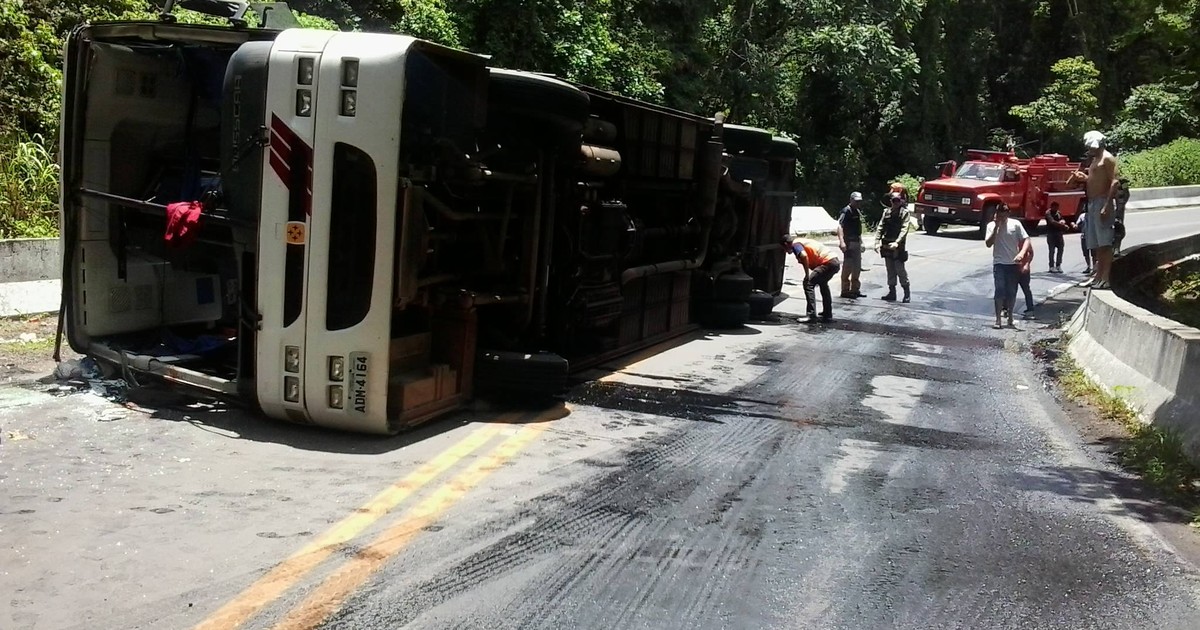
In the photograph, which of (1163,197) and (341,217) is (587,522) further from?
(1163,197)

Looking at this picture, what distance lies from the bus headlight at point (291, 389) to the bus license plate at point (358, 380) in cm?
32

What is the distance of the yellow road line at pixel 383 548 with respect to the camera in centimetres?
449

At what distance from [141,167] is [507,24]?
12.6m

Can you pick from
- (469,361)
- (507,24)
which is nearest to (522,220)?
(469,361)

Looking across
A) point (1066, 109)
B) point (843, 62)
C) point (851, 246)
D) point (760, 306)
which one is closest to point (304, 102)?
point (760, 306)

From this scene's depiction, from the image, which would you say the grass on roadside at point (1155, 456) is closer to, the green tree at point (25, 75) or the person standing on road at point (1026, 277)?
the person standing on road at point (1026, 277)

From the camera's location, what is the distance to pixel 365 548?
5277 mm

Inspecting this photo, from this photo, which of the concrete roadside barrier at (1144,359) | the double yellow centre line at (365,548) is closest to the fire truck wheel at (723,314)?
the concrete roadside barrier at (1144,359)

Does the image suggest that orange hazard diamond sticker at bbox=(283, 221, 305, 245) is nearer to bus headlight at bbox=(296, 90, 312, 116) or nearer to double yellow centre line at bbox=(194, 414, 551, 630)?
bus headlight at bbox=(296, 90, 312, 116)

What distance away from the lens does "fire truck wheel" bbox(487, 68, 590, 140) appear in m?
8.26

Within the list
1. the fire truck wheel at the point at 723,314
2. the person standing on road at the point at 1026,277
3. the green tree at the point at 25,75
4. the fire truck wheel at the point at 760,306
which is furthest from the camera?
the person standing on road at the point at 1026,277

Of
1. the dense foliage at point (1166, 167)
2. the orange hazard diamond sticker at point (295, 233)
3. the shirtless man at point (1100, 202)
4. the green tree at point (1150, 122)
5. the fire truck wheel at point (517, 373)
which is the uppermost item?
the green tree at point (1150, 122)

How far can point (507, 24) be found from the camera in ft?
67.6

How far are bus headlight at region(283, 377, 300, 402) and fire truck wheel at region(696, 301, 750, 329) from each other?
7.90m
